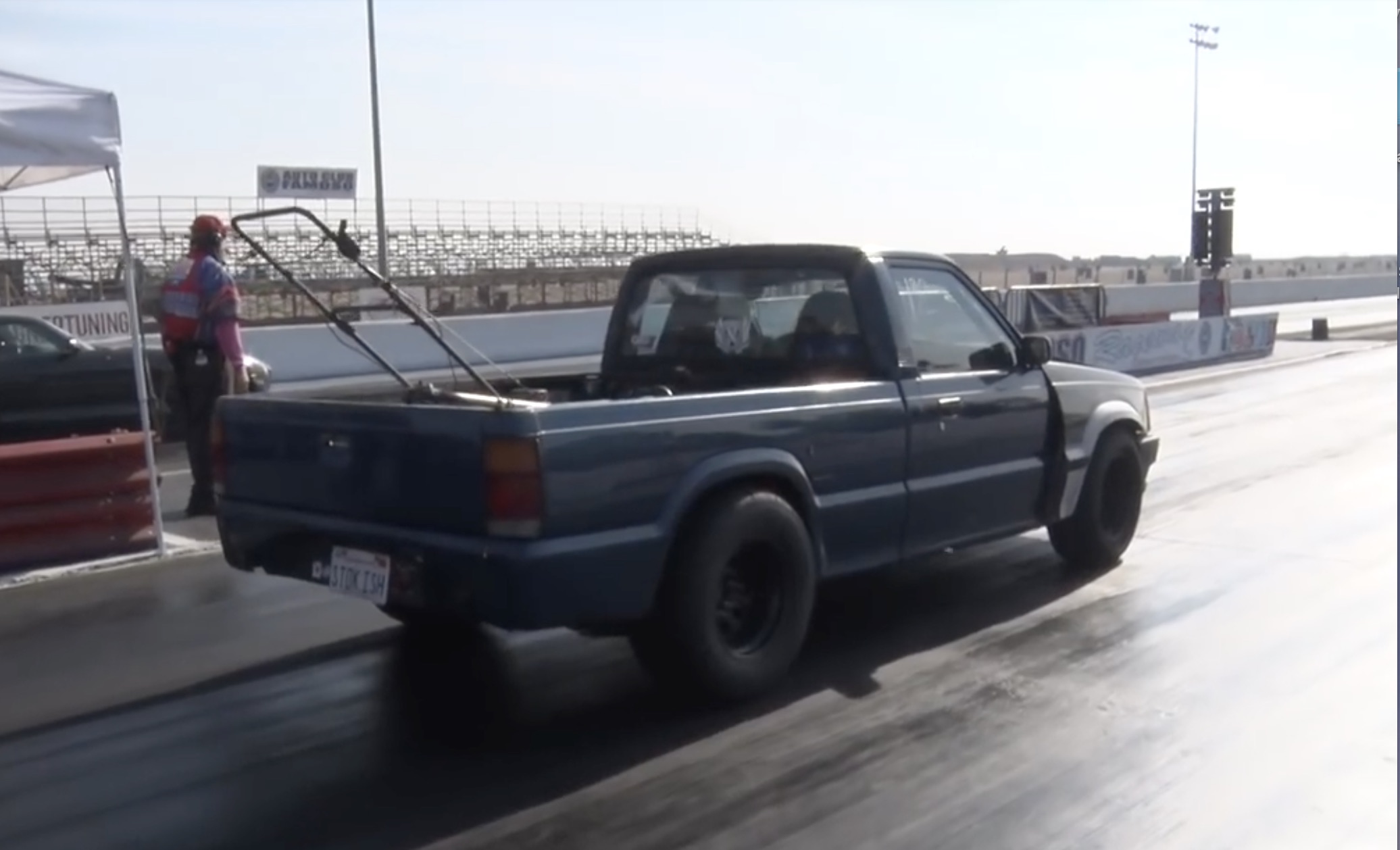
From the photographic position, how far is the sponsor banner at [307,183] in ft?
98.3

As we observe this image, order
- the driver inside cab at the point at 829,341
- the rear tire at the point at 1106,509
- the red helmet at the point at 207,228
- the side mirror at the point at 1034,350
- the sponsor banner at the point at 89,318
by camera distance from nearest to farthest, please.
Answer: the driver inside cab at the point at 829,341, the side mirror at the point at 1034,350, the rear tire at the point at 1106,509, the red helmet at the point at 207,228, the sponsor banner at the point at 89,318

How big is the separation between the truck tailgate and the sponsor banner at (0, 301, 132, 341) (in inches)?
628

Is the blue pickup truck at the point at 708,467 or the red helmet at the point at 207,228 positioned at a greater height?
the red helmet at the point at 207,228

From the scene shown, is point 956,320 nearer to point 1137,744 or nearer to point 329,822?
point 1137,744

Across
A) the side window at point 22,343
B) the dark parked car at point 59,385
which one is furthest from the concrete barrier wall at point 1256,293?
the side window at point 22,343

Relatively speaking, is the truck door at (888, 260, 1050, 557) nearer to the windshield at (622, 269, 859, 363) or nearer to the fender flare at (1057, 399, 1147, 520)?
the fender flare at (1057, 399, 1147, 520)

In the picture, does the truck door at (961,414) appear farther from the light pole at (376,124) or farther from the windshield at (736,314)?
the light pole at (376,124)

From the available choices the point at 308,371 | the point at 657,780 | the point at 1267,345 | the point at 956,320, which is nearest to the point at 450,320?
the point at 308,371

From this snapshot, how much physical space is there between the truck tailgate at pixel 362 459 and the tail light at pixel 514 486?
1.8 inches

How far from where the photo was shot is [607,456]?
16.5ft

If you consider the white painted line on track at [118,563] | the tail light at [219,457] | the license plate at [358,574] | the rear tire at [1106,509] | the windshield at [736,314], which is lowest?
the white painted line on track at [118,563]

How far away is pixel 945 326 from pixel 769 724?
238 centimetres

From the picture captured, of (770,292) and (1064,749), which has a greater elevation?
(770,292)

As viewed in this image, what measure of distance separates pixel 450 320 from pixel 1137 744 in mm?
21855
